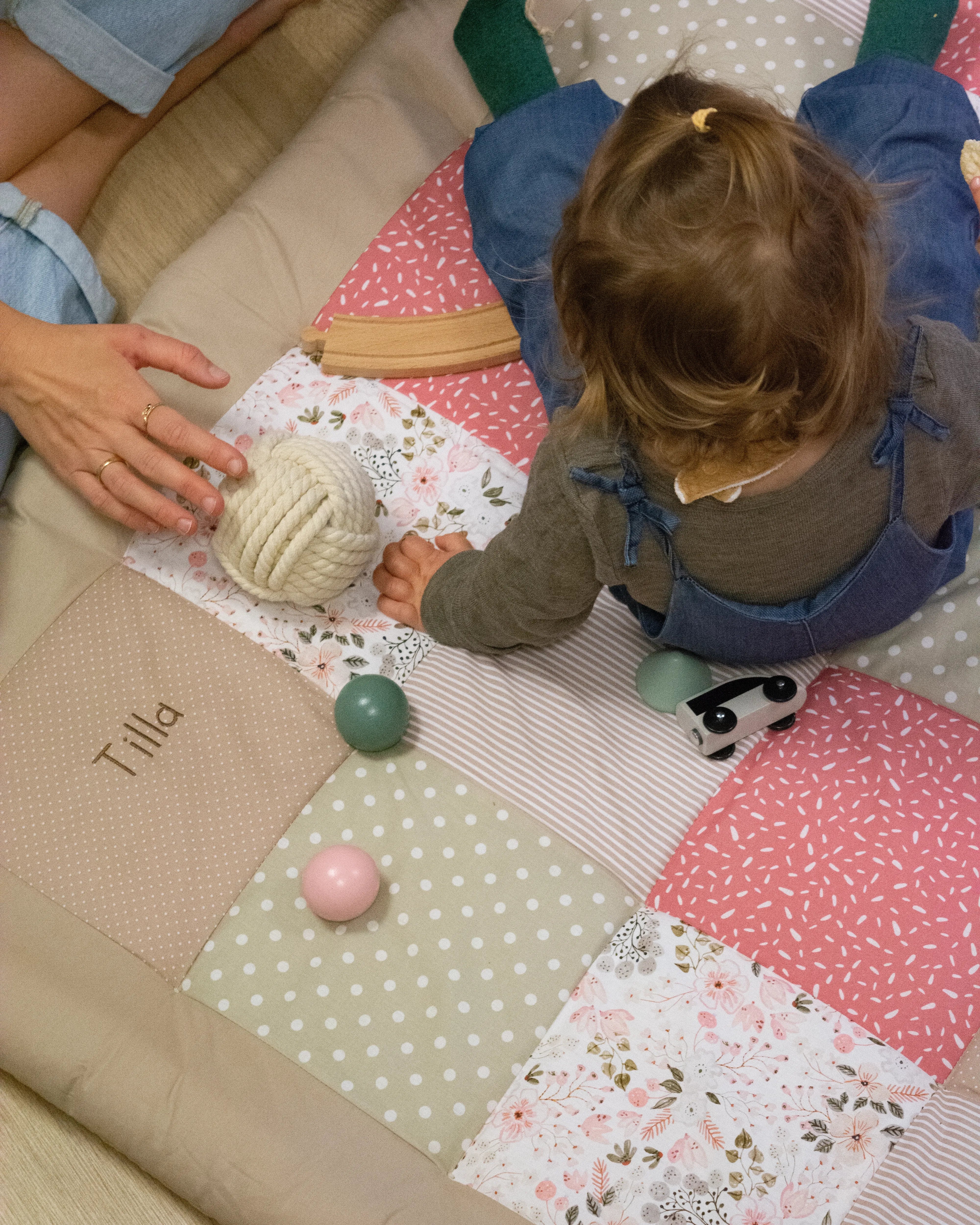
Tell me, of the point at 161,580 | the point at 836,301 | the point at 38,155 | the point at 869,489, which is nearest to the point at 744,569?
the point at 869,489

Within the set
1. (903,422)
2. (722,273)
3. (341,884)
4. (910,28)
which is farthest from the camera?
(910,28)

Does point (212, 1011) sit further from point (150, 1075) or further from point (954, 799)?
point (954, 799)

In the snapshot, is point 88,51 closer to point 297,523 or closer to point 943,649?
point 297,523

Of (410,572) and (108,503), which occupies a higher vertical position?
(108,503)

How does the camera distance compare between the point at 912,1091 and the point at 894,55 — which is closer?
the point at 912,1091

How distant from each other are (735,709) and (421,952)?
308 millimetres

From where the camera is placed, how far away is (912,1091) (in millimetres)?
758

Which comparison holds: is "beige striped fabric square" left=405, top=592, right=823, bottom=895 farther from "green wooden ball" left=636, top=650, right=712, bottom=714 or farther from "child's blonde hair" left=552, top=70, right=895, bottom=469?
"child's blonde hair" left=552, top=70, right=895, bottom=469

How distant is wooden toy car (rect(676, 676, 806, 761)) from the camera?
83 centimetres

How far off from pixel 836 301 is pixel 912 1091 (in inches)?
21.7

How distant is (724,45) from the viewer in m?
1.06

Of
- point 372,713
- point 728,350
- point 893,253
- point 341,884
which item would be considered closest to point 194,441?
point 372,713

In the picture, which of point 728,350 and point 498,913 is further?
point 498,913

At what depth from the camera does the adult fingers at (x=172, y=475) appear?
871 millimetres
